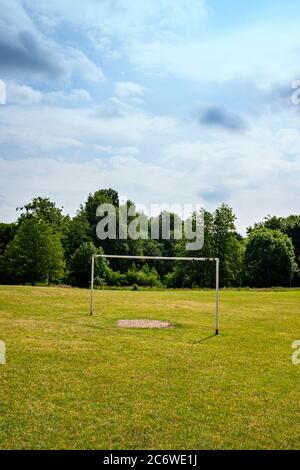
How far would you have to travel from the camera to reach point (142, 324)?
18.1m

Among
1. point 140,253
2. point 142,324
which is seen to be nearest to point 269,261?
point 140,253

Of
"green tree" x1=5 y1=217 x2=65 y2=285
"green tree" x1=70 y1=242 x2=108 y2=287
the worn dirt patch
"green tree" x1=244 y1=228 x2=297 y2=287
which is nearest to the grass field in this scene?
the worn dirt patch

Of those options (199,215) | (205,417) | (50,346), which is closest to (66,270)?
(199,215)

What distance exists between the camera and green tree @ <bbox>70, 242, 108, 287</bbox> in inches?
2035

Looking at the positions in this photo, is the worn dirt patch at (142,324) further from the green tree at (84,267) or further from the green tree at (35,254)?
the green tree at (84,267)

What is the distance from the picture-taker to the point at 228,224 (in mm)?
67812

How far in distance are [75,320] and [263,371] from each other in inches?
372

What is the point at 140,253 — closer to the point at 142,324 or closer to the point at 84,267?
the point at 84,267

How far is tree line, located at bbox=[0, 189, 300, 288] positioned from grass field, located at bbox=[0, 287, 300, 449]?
33.2m

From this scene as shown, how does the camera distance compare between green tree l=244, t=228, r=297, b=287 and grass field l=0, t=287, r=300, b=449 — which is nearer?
grass field l=0, t=287, r=300, b=449

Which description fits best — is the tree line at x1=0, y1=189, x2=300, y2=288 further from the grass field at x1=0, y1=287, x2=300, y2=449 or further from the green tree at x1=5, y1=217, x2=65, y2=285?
the grass field at x1=0, y1=287, x2=300, y2=449

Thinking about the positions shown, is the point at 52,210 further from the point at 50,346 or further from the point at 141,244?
the point at 50,346

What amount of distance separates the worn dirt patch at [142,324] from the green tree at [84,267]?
32.8 m

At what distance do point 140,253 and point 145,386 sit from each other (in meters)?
63.1
